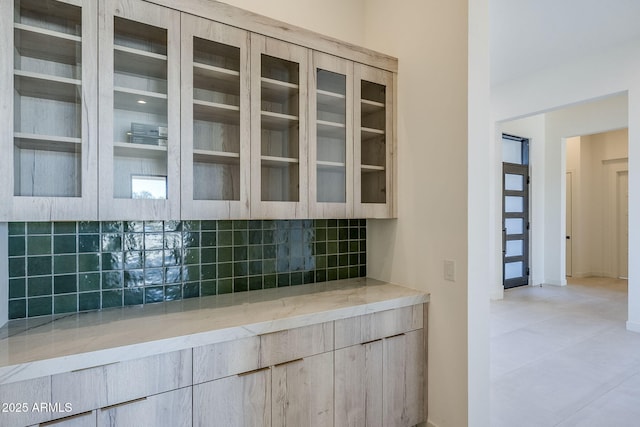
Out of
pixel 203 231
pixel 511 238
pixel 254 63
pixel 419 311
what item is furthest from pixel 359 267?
pixel 511 238

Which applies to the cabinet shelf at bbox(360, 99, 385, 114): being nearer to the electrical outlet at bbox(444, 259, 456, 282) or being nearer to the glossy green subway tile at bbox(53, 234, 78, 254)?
the electrical outlet at bbox(444, 259, 456, 282)

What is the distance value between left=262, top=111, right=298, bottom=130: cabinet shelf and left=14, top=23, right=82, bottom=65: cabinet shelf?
2.86 feet

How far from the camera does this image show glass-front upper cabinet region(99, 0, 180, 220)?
150 cm

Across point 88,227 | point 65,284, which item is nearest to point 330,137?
point 88,227

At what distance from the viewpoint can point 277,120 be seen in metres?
1.96

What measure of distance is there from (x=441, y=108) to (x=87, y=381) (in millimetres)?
2179

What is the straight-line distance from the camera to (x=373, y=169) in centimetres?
229

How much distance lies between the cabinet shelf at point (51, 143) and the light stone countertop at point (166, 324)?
2.57ft

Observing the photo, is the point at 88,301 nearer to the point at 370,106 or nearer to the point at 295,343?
the point at 295,343

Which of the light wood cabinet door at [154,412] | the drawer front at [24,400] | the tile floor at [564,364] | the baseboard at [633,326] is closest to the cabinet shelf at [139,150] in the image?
the drawer front at [24,400]

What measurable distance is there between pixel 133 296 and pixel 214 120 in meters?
1.06

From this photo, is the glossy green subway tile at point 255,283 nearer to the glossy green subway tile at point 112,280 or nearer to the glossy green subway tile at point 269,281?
the glossy green subway tile at point 269,281

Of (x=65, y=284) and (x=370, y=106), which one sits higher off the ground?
(x=370, y=106)

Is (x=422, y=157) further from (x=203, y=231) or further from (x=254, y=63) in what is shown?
(x=203, y=231)
